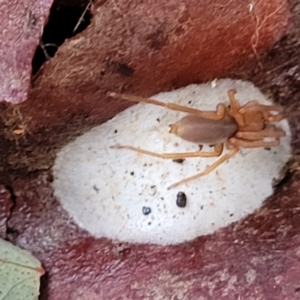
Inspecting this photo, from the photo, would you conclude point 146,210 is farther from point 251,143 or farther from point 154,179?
point 251,143

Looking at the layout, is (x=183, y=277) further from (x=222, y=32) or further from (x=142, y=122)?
(x=222, y=32)

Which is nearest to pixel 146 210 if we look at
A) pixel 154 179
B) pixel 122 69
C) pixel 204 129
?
pixel 154 179

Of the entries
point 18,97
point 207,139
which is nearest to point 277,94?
point 207,139

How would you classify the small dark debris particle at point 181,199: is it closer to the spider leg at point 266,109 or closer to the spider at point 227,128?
the spider at point 227,128

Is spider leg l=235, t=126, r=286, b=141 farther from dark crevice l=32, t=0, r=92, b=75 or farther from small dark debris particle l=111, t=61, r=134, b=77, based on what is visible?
dark crevice l=32, t=0, r=92, b=75

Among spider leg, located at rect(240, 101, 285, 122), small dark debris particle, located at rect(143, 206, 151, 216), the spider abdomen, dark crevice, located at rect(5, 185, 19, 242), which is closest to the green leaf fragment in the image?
dark crevice, located at rect(5, 185, 19, 242)

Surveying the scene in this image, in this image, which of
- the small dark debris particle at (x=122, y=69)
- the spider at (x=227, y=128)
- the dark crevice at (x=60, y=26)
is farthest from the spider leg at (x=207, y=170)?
the dark crevice at (x=60, y=26)
